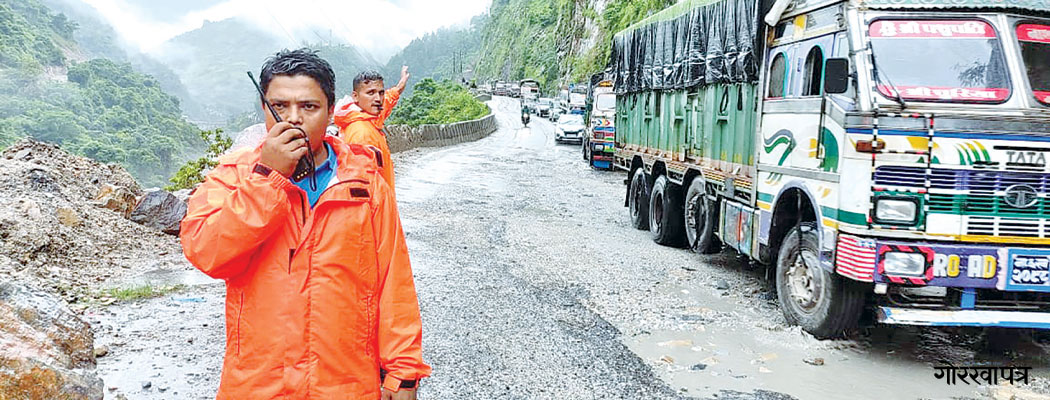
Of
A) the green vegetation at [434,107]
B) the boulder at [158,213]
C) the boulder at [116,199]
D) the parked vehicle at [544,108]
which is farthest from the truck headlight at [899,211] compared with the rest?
the parked vehicle at [544,108]

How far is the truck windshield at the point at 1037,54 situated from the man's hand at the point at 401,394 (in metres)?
5.22

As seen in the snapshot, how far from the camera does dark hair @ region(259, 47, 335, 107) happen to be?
2398 millimetres

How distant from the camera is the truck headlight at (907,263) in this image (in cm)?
527

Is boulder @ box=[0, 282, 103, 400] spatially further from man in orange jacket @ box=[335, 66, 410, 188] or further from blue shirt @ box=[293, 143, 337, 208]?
man in orange jacket @ box=[335, 66, 410, 188]

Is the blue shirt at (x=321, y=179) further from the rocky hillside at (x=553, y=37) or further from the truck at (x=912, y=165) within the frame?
the rocky hillside at (x=553, y=37)

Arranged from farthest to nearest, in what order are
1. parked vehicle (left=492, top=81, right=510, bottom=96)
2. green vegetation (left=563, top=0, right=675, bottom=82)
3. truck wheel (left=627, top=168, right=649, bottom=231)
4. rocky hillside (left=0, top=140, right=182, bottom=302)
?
parked vehicle (left=492, top=81, right=510, bottom=96) < green vegetation (left=563, top=0, right=675, bottom=82) < truck wheel (left=627, top=168, right=649, bottom=231) < rocky hillside (left=0, top=140, right=182, bottom=302)

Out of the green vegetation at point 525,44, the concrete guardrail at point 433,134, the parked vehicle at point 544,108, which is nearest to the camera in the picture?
the concrete guardrail at point 433,134

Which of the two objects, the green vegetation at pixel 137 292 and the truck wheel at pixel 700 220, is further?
the truck wheel at pixel 700 220

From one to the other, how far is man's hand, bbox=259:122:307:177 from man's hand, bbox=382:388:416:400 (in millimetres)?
723

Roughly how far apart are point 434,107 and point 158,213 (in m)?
54.4

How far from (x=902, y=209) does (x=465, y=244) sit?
572 centimetres

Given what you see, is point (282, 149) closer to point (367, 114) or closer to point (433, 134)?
point (367, 114)

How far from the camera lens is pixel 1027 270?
5316 millimetres

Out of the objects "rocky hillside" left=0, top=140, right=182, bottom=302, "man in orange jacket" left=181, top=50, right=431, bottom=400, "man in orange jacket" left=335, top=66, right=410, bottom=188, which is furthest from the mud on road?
"man in orange jacket" left=181, top=50, right=431, bottom=400
